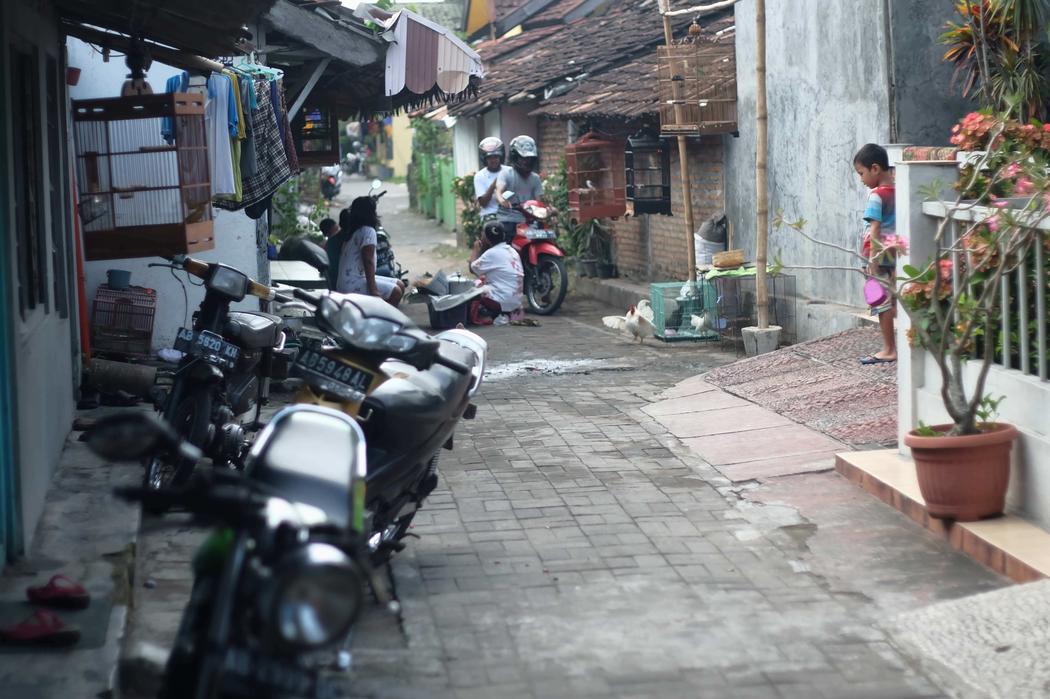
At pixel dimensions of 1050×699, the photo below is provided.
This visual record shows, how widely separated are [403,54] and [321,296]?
7.53 m

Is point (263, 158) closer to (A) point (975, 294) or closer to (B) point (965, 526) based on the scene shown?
(A) point (975, 294)

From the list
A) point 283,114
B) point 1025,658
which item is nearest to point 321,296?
point 1025,658

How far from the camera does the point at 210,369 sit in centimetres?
694

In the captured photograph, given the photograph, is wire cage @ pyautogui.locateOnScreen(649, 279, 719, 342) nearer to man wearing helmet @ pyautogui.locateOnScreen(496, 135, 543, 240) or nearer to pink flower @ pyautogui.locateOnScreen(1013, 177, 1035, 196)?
man wearing helmet @ pyautogui.locateOnScreen(496, 135, 543, 240)

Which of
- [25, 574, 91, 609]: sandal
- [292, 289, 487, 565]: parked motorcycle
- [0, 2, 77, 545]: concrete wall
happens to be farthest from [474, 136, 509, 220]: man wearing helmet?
[25, 574, 91, 609]: sandal

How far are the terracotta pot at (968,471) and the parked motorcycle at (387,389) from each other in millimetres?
2206

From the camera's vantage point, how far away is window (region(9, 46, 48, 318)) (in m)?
6.33

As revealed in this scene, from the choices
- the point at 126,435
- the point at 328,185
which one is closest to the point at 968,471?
the point at 126,435

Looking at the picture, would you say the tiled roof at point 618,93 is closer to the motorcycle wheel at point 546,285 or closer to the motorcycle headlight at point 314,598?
the motorcycle wheel at point 546,285

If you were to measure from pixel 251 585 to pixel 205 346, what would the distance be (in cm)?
431

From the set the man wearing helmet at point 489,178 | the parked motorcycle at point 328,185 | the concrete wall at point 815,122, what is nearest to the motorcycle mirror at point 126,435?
the concrete wall at point 815,122

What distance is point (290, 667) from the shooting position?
284 centimetres

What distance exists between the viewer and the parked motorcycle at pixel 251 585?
8.89 ft

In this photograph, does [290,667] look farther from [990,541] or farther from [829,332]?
[829,332]
